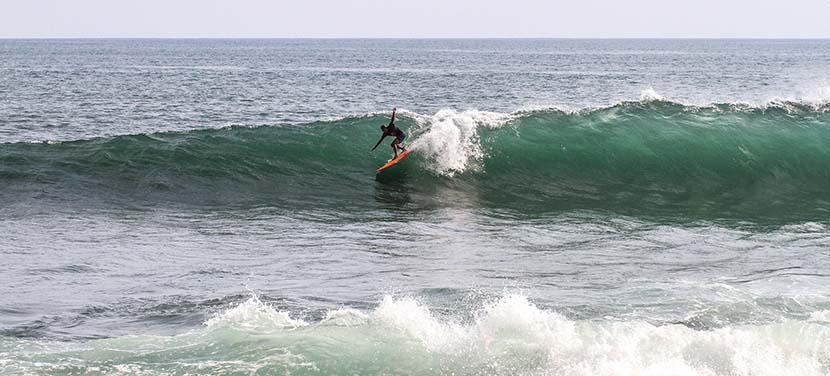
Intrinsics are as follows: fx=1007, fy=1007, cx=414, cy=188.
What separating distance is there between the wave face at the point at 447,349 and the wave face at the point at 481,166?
8.67 m

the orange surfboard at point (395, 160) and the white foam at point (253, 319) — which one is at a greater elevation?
the white foam at point (253, 319)

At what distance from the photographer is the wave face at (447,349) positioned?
862cm

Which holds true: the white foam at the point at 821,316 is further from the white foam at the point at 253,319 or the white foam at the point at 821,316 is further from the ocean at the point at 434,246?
the white foam at the point at 253,319

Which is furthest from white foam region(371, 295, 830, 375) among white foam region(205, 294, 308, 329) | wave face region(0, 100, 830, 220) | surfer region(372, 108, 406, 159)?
surfer region(372, 108, 406, 159)

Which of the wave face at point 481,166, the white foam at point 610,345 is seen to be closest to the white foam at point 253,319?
the white foam at point 610,345

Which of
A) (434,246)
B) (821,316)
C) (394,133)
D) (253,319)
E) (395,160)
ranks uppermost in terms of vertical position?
(394,133)

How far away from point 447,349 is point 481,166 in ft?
41.9

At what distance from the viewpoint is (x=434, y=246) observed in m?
14.8

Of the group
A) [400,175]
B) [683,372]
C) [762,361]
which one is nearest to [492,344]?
[683,372]

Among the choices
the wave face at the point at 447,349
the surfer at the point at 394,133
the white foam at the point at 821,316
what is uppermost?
the surfer at the point at 394,133

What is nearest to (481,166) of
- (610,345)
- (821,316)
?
(821,316)

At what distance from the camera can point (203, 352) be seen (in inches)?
353

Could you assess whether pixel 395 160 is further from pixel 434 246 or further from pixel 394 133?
pixel 434 246

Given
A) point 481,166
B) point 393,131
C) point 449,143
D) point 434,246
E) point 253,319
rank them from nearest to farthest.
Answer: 1. point 253,319
2. point 434,246
3. point 393,131
4. point 481,166
5. point 449,143
